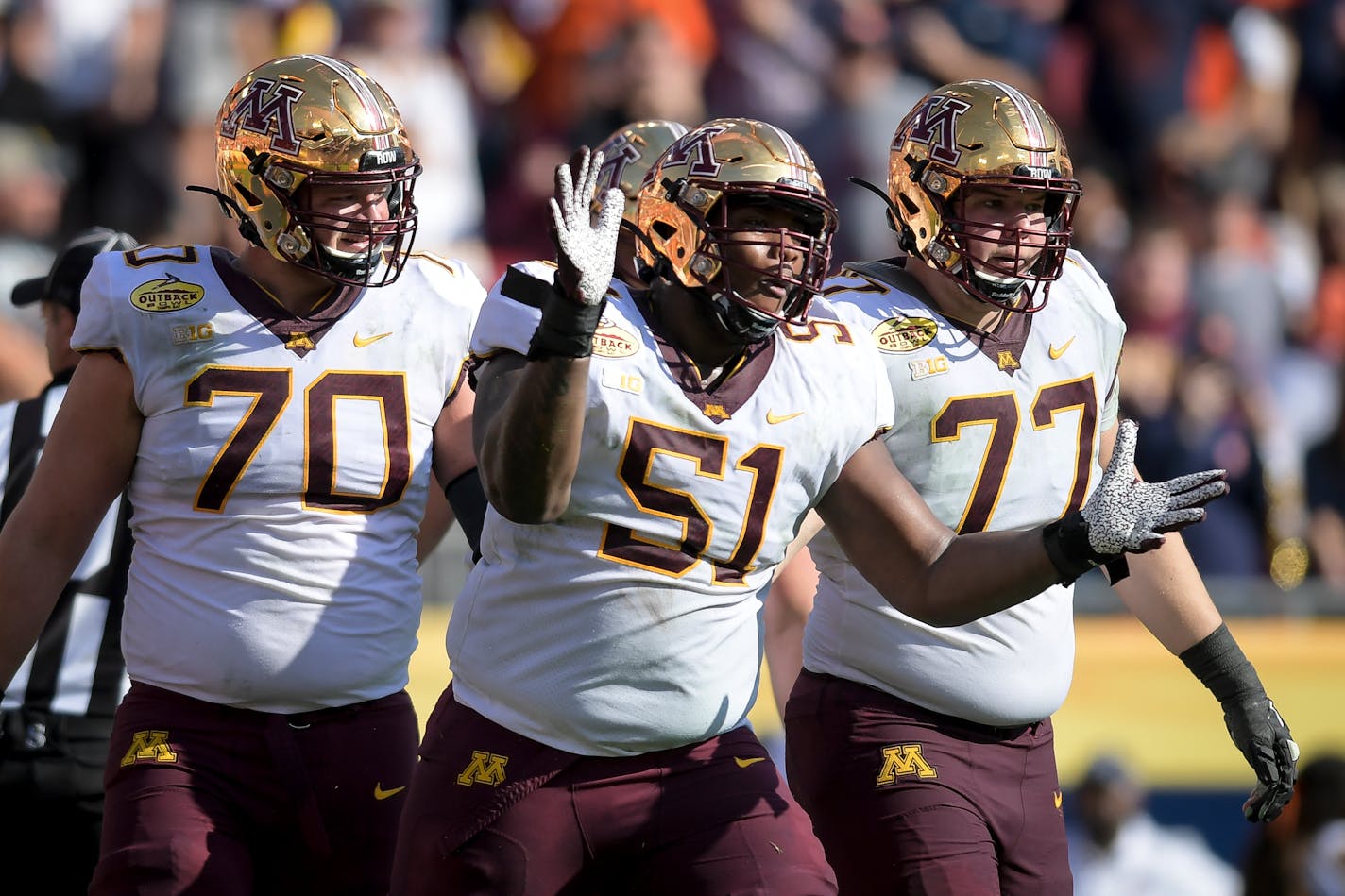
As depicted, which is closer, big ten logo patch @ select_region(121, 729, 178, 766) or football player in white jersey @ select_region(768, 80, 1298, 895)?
big ten logo patch @ select_region(121, 729, 178, 766)

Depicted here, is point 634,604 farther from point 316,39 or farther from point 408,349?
point 316,39

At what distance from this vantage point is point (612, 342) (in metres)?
3.34

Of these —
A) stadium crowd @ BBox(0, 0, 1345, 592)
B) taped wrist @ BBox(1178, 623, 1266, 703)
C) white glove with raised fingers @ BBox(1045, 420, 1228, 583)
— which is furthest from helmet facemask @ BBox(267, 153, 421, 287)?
stadium crowd @ BBox(0, 0, 1345, 592)

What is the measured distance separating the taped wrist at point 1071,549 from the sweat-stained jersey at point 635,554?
45 cm

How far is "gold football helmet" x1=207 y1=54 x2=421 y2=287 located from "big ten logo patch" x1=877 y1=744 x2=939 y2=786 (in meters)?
1.41

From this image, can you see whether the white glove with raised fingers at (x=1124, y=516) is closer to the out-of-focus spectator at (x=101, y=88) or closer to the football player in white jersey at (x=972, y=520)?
the football player in white jersey at (x=972, y=520)

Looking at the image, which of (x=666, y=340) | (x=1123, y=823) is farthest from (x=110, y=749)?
(x=1123, y=823)

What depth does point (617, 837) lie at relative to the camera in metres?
3.30

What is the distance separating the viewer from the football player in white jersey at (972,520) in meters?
3.98

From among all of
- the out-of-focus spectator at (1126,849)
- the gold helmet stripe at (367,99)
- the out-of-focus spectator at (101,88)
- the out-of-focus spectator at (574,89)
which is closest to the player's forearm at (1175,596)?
the gold helmet stripe at (367,99)

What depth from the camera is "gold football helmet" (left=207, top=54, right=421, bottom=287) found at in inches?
150

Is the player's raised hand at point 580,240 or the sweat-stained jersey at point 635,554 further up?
the player's raised hand at point 580,240

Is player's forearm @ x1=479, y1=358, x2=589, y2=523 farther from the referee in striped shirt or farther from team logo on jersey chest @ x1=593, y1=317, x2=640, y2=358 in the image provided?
the referee in striped shirt

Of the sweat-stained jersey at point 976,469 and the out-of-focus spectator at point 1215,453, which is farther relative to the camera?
the out-of-focus spectator at point 1215,453
